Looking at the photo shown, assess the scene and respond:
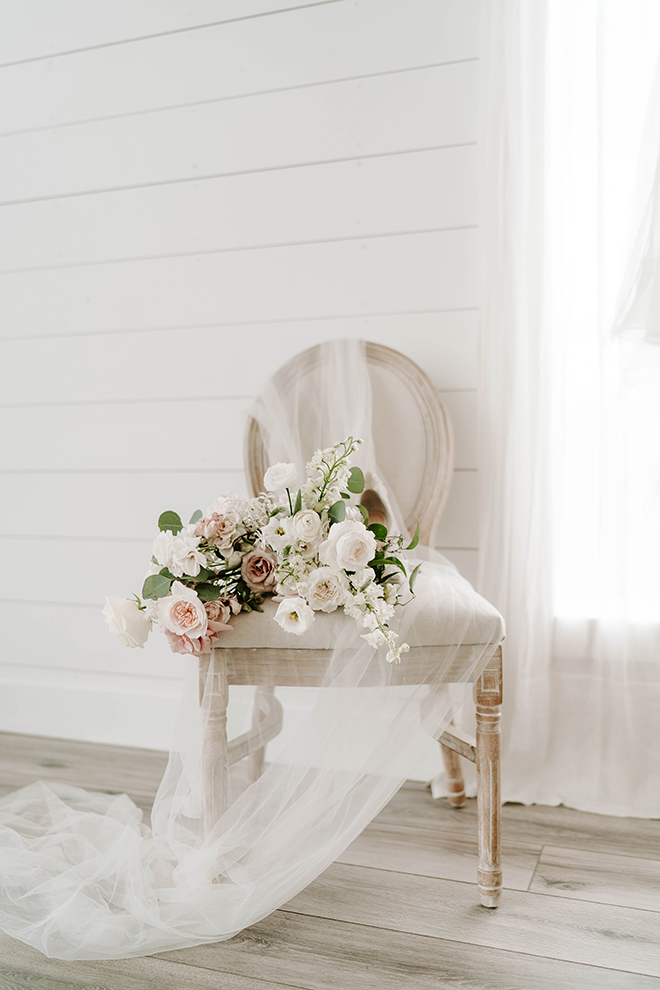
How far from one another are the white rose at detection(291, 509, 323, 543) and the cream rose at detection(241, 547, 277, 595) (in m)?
0.08

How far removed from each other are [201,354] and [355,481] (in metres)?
0.90

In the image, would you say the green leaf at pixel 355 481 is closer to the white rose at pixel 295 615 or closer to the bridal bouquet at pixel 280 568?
the bridal bouquet at pixel 280 568

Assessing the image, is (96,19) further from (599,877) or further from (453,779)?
(599,877)

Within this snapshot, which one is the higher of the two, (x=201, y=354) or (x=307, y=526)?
(x=201, y=354)

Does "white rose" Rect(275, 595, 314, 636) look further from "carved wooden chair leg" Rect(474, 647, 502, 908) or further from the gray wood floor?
the gray wood floor

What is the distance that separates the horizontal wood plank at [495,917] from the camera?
46.1 inches

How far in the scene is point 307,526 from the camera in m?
1.25

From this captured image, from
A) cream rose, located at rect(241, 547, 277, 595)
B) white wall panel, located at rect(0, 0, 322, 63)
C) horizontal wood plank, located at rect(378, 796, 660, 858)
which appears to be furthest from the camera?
white wall panel, located at rect(0, 0, 322, 63)

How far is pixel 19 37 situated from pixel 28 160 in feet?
1.11

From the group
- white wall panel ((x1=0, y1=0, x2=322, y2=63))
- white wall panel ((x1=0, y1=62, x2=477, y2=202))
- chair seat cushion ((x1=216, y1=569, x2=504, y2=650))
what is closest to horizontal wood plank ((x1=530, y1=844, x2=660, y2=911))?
chair seat cushion ((x1=216, y1=569, x2=504, y2=650))

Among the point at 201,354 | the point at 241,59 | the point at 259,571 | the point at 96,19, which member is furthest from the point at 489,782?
the point at 96,19

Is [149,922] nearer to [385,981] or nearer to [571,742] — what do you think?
[385,981]

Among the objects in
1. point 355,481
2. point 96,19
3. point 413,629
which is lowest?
point 413,629

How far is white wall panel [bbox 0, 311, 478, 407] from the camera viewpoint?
1.82 m
